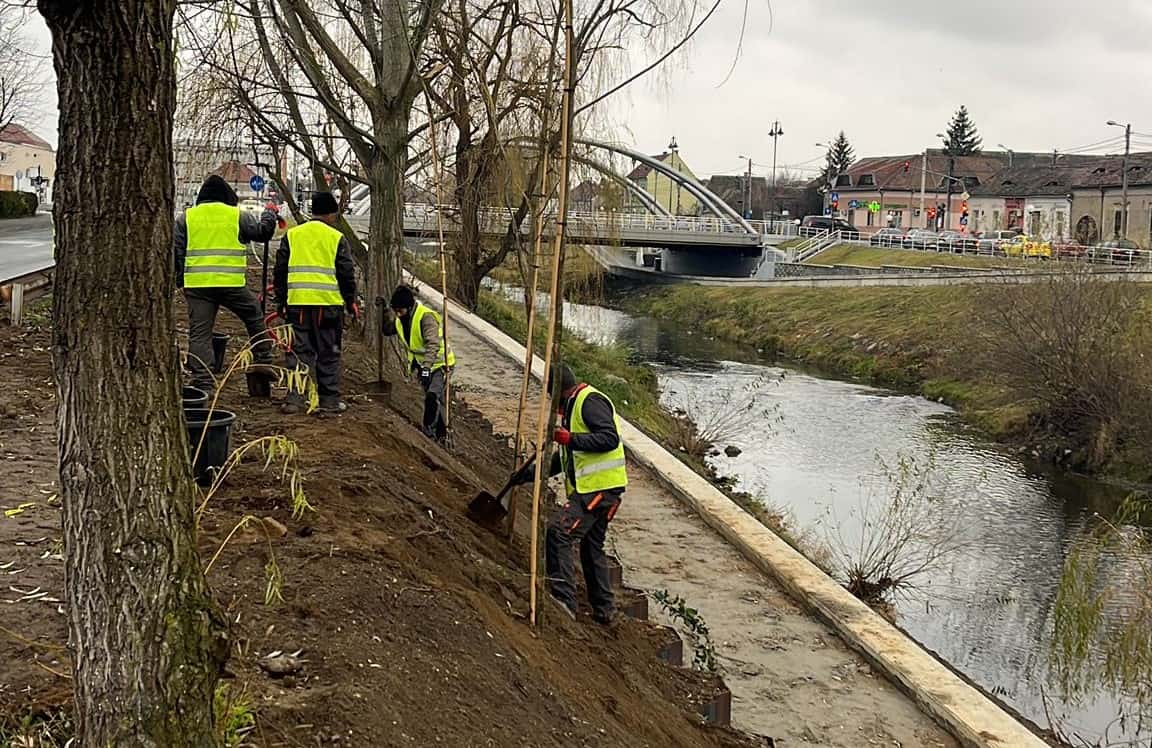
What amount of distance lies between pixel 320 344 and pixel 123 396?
5.90 m

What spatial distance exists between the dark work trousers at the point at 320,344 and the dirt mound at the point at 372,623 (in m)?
0.56

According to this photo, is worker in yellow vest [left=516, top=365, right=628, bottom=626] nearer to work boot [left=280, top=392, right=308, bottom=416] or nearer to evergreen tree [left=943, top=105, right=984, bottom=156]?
work boot [left=280, top=392, right=308, bottom=416]

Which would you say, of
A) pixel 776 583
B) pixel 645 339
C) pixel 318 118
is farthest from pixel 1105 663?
pixel 645 339

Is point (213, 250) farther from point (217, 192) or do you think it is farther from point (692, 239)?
point (692, 239)

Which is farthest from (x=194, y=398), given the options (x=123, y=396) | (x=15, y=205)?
(x=15, y=205)

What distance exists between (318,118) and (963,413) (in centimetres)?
1916

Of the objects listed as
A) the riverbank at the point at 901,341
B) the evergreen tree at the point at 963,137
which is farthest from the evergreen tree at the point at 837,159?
the riverbank at the point at 901,341

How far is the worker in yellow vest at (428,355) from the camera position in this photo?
408 inches

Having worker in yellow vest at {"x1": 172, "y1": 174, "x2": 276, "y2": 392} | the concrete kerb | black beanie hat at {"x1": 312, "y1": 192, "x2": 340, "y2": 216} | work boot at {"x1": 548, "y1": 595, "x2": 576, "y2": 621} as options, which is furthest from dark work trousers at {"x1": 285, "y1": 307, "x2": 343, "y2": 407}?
the concrete kerb

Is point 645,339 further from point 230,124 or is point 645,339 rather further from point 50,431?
point 50,431

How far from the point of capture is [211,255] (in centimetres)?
891

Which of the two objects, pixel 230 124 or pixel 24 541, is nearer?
pixel 24 541

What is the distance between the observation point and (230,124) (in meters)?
16.0

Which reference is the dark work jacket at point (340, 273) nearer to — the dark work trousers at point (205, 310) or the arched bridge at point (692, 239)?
the dark work trousers at point (205, 310)
